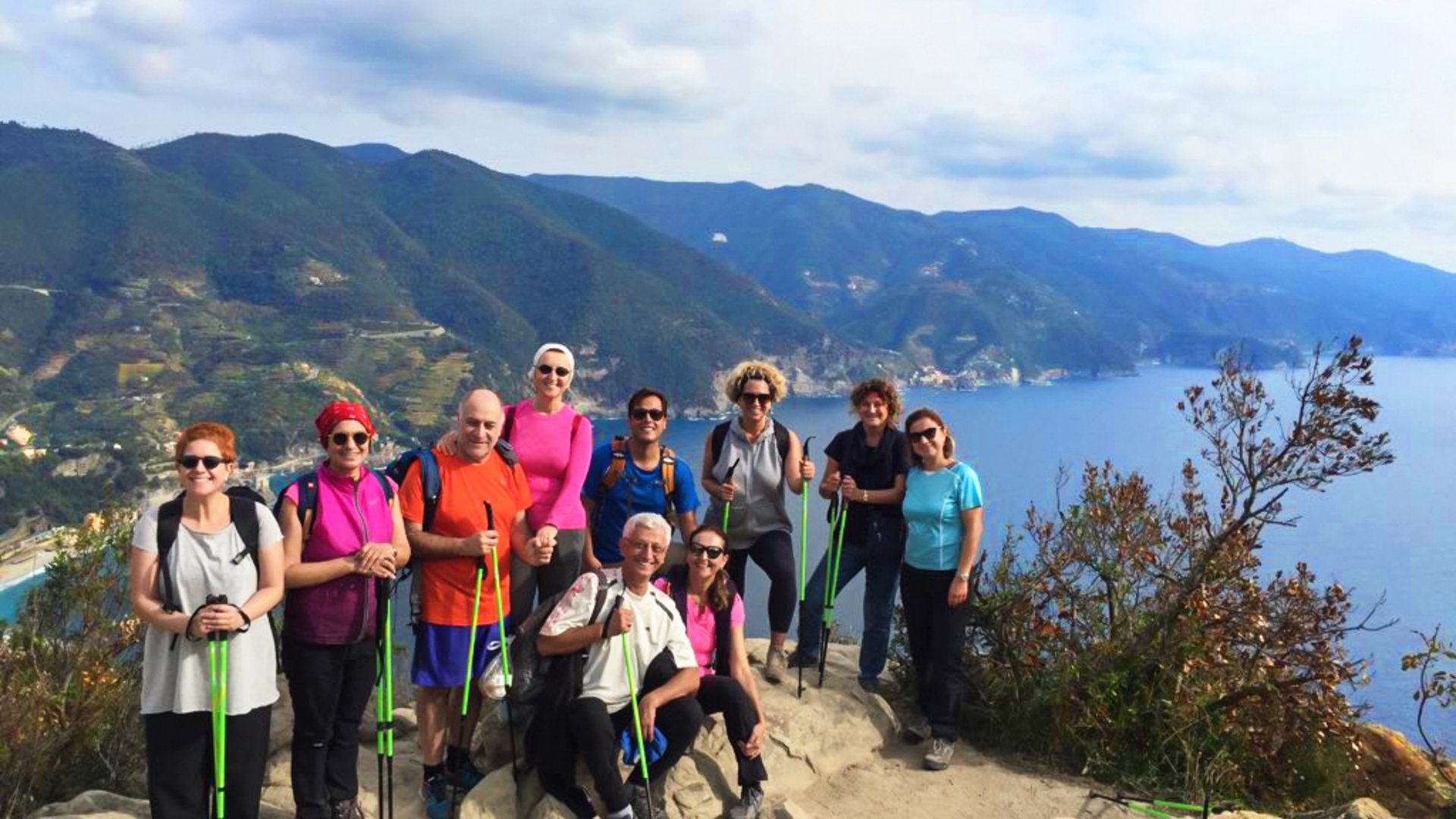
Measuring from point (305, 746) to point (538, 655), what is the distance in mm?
986

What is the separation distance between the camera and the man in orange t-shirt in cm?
410

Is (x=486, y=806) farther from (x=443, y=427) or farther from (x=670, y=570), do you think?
(x=443, y=427)

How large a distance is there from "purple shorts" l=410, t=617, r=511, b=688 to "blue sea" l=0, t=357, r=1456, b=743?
3229 mm

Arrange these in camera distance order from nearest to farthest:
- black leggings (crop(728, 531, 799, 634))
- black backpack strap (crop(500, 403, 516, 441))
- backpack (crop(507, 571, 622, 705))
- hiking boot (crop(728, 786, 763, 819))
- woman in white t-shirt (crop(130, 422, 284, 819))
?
woman in white t-shirt (crop(130, 422, 284, 819))
backpack (crop(507, 571, 622, 705))
hiking boot (crop(728, 786, 763, 819))
black backpack strap (crop(500, 403, 516, 441))
black leggings (crop(728, 531, 799, 634))

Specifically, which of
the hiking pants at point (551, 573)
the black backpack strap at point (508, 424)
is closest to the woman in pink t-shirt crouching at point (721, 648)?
the hiking pants at point (551, 573)

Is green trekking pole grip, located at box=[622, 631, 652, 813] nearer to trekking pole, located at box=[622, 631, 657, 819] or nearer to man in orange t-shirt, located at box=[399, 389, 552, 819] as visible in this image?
trekking pole, located at box=[622, 631, 657, 819]

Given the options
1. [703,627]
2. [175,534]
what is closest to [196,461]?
[175,534]

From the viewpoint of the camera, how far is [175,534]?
327cm

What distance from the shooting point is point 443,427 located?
309ft

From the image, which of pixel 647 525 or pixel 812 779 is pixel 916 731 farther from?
pixel 647 525

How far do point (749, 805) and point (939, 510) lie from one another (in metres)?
1.80

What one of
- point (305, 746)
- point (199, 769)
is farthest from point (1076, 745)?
point (199, 769)

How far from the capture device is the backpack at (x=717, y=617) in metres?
4.45

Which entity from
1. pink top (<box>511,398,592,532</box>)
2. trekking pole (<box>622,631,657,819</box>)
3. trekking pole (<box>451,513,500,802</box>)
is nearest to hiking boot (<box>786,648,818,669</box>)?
trekking pole (<box>622,631,657,819</box>)
